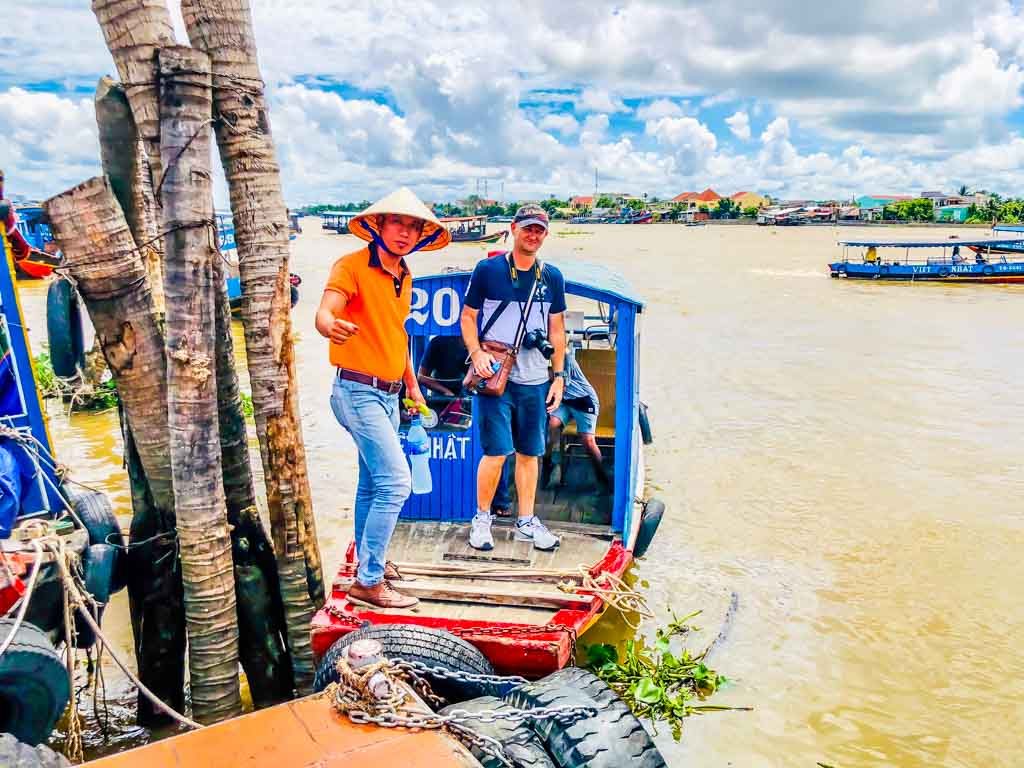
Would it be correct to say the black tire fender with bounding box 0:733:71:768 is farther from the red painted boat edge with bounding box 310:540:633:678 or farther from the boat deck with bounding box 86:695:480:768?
the red painted boat edge with bounding box 310:540:633:678

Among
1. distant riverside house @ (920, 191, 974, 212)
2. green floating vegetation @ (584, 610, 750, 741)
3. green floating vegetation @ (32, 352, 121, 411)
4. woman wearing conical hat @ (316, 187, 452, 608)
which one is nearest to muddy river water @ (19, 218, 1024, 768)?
green floating vegetation @ (584, 610, 750, 741)

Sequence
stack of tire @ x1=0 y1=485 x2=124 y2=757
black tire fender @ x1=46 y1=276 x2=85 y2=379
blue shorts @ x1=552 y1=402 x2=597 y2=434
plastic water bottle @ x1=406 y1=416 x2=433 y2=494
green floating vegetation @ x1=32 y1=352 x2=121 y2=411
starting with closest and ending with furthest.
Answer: stack of tire @ x1=0 y1=485 x2=124 y2=757 → plastic water bottle @ x1=406 y1=416 x2=433 y2=494 → blue shorts @ x1=552 y1=402 x2=597 y2=434 → black tire fender @ x1=46 y1=276 x2=85 y2=379 → green floating vegetation @ x1=32 y1=352 x2=121 y2=411

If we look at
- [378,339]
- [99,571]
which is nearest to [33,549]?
[99,571]

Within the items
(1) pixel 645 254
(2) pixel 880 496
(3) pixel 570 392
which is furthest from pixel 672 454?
(1) pixel 645 254

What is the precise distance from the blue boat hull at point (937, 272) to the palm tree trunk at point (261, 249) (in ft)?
108

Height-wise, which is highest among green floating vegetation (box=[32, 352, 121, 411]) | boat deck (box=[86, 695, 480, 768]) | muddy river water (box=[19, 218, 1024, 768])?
boat deck (box=[86, 695, 480, 768])

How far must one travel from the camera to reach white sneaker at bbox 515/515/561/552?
551cm

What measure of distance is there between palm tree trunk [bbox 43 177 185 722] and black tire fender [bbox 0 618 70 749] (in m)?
0.69

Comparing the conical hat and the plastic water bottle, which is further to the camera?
the plastic water bottle

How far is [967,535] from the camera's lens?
8.30 m

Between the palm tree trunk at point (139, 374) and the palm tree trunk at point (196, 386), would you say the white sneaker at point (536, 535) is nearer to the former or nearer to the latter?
the palm tree trunk at point (196, 386)

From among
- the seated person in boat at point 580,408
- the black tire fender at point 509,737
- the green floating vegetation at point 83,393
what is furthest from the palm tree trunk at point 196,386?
the green floating vegetation at point 83,393

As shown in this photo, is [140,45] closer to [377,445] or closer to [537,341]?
[377,445]

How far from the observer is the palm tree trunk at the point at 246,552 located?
4285 mm
